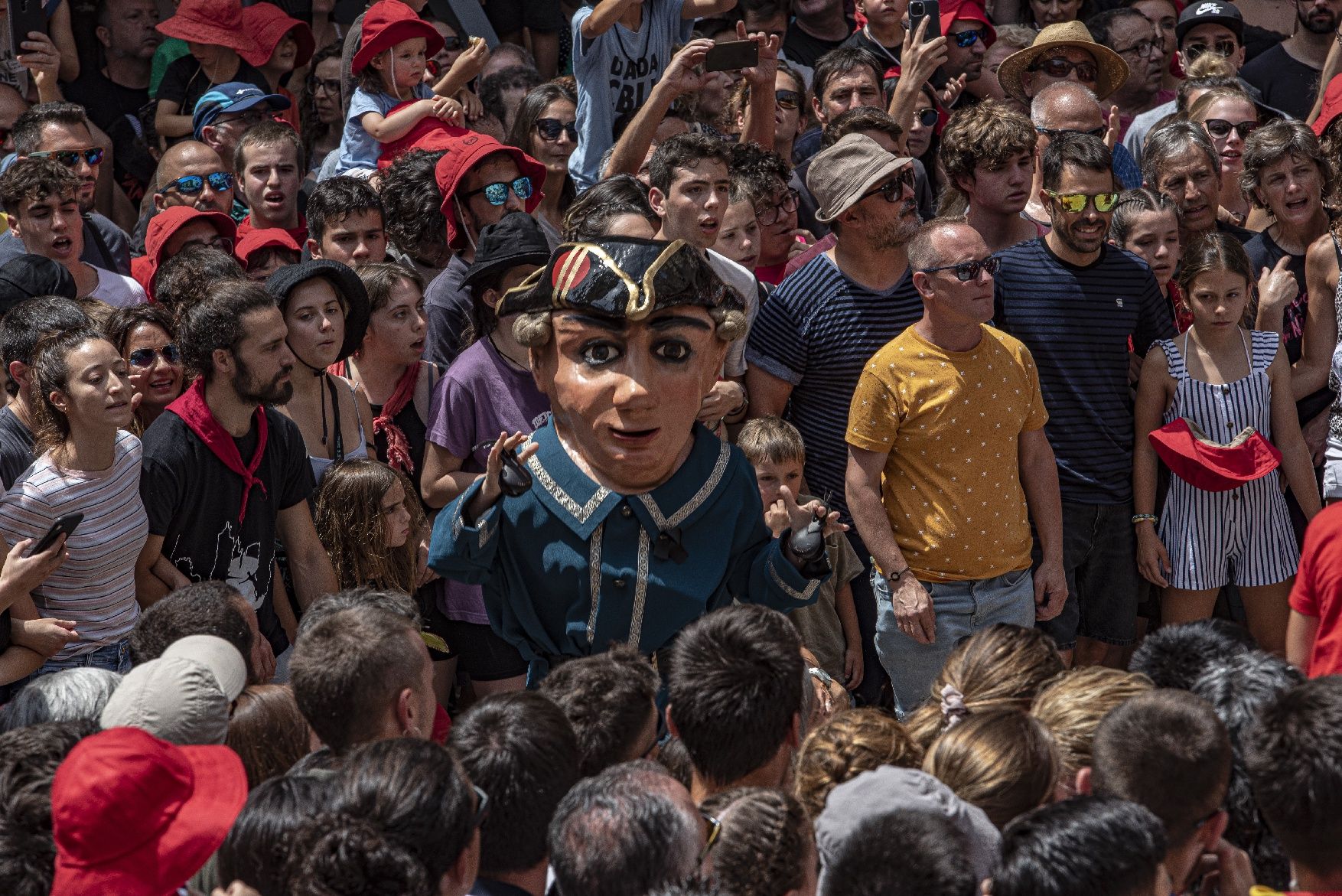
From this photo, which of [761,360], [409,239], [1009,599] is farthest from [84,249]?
[1009,599]

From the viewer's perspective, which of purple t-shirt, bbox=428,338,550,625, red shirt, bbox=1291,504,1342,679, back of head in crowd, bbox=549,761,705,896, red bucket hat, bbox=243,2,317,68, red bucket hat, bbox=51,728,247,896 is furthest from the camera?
red bucket hat, bbox=243,2,317,68

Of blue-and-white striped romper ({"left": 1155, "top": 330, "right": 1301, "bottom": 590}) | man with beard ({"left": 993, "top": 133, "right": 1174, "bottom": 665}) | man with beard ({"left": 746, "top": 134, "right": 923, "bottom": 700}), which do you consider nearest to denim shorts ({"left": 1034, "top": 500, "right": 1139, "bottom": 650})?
man with beard ({"left": 993, "top": 133, "right": 1174, "bottom": 665})

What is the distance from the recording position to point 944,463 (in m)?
4.68

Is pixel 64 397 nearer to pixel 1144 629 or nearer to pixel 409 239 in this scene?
pixel 409 239

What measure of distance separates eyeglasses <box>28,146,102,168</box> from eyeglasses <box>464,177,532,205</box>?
156cm

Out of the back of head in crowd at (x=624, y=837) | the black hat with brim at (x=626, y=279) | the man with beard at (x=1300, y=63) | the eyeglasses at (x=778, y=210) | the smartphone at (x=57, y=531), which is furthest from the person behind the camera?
the man with beard at (x=1300, y=63)

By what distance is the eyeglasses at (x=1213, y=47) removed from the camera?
26.1 feet

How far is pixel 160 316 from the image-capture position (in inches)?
196

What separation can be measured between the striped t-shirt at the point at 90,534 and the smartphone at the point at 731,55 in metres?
2.90

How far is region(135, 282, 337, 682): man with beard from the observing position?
4473 mm

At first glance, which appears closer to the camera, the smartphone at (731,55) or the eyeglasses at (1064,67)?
the smartphone at (731,55)

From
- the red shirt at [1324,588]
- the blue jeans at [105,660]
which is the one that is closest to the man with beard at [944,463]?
the red shirt at [1324,588]

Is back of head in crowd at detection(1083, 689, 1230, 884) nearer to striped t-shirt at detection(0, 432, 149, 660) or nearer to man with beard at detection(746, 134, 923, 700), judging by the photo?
man with beard at detection(746, 134, 923, 700)

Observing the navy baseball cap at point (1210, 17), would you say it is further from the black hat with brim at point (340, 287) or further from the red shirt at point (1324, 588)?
the red shirt at point (1324, 588)
